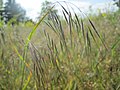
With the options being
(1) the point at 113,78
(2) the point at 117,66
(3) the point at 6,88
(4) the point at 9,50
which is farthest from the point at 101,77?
(4) the point at 9,50

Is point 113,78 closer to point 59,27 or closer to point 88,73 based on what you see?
point 88,73

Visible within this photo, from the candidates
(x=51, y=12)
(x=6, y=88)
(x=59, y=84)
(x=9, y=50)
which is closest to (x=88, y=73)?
(x=59, y=84)

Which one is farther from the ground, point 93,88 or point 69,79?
point 69,79

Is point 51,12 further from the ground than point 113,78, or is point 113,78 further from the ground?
point 51,12

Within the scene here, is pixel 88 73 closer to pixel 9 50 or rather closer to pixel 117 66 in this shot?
pixel 117 66

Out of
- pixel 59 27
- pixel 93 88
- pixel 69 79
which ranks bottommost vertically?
pixel 93 88

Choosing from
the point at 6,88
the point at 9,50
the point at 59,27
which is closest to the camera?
the point at 59,27

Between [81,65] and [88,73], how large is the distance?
66 mm

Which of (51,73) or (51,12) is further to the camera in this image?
(51,73)

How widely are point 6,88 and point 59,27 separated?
540mm

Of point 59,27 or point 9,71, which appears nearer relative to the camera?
point 59,27

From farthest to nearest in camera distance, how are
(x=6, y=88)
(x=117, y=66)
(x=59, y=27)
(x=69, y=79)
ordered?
(x=117, y=66)
(x=6, y=88)
(x=69, y=79)
(x=59, y=27)

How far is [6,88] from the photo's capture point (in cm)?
130

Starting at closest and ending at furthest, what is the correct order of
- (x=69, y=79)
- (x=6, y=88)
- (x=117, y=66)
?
1. (x=69, y=79)
2. (x=6, y=88)
3. (x=117, y=66)
